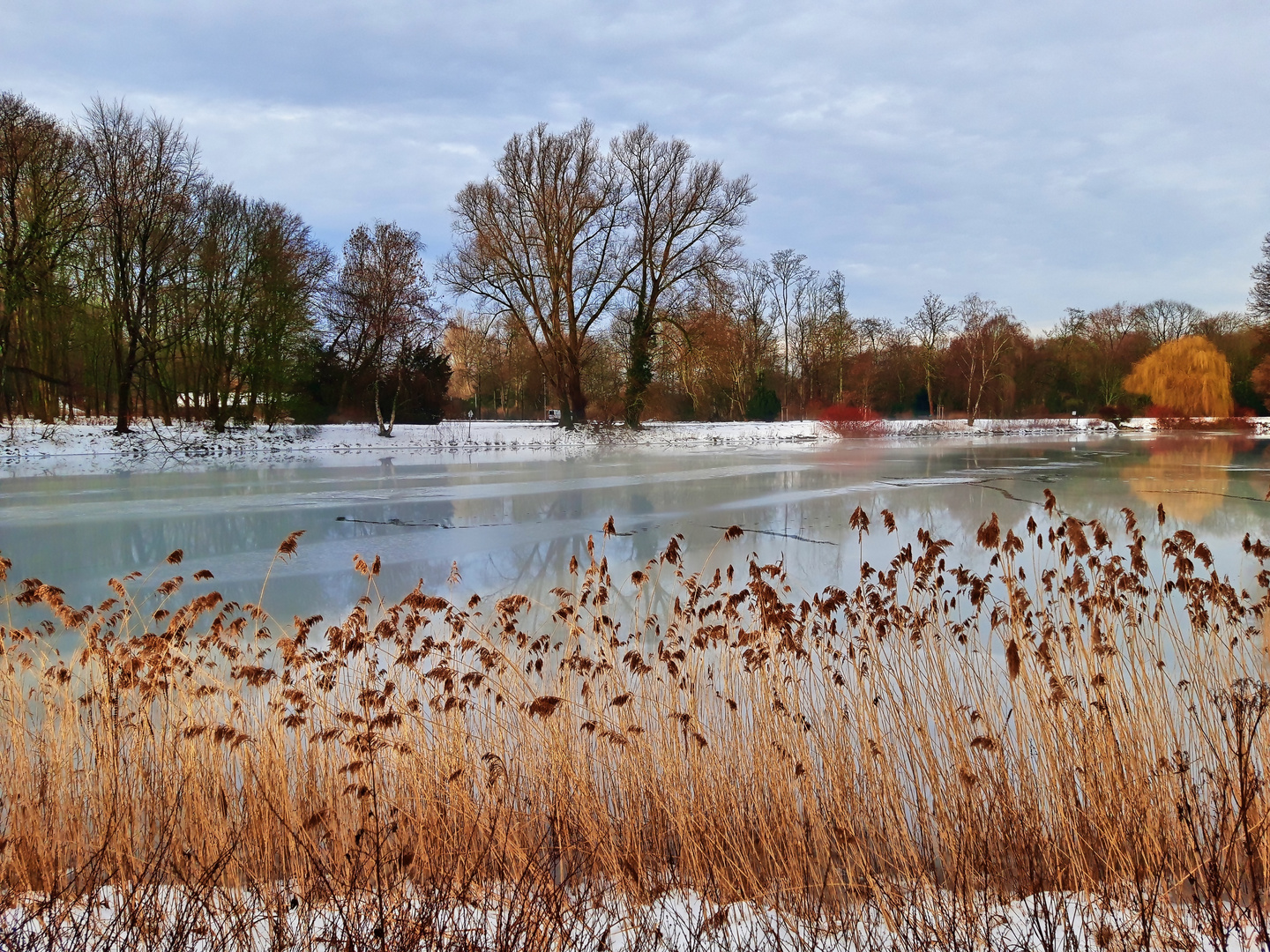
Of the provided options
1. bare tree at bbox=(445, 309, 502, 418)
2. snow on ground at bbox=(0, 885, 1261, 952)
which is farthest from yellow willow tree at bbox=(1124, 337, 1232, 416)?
snow on ground at bbox=(0, 885, 1261, 952)

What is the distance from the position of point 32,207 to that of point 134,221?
2.69 metres

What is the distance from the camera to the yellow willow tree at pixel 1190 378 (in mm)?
45969

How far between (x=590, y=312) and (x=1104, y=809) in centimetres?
3326

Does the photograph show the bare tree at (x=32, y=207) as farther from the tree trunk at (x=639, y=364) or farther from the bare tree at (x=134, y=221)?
the tree trunk at (x=639, y=364)

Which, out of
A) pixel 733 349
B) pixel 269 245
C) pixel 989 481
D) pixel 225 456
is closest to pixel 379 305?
pixel 269 245

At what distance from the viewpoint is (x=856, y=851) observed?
3.42 meters

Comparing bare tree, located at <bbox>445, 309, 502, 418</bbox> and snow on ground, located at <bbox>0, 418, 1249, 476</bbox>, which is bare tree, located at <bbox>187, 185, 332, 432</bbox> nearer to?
snow on ground, located at <bbox>0, 418, 1249, 476</bbox>

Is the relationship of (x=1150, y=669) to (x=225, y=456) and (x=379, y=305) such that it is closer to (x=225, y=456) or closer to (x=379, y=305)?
(x=225, y=456)

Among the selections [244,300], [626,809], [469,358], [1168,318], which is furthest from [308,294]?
[1168,318]

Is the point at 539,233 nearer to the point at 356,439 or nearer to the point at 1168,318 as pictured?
the point at 356,439

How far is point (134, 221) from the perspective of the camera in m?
27.1

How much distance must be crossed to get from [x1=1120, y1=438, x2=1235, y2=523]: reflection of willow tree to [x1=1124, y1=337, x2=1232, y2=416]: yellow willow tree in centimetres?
2073

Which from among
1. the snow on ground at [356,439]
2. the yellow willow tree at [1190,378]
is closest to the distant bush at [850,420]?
the snow on ground at [356,439]

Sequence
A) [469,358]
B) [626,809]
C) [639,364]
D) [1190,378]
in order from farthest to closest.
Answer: [469,358] → [1190,378] → [639,364] → [626,809]
